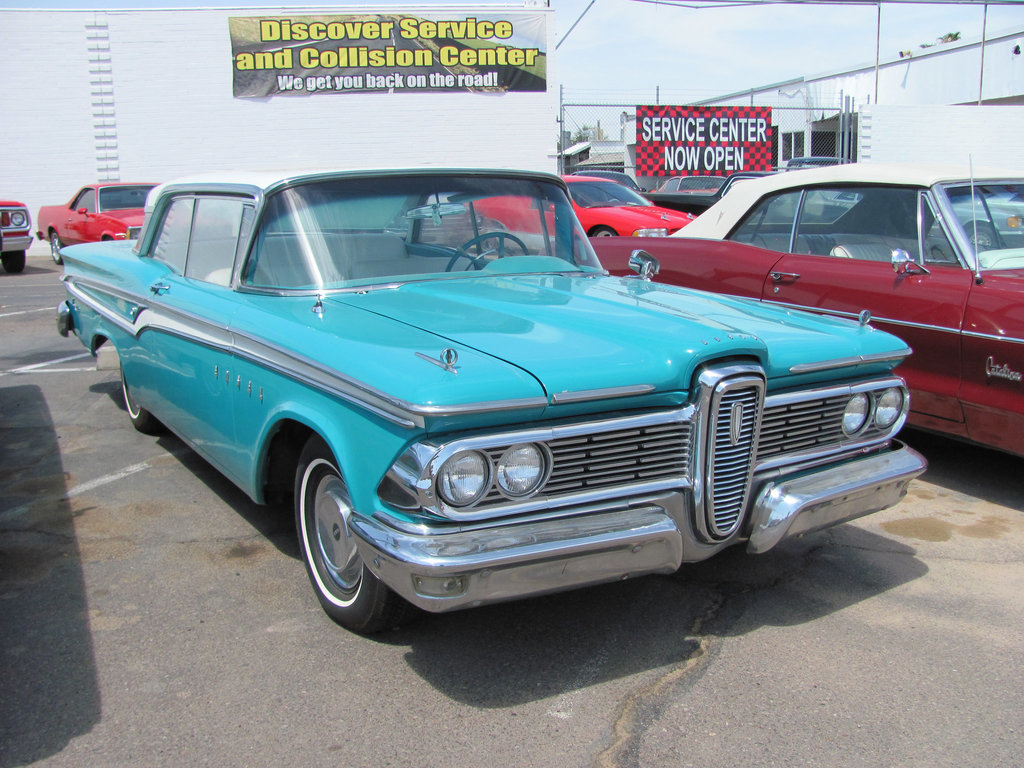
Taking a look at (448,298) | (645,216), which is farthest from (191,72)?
(448,298)

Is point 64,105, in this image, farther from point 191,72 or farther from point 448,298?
point 448,298

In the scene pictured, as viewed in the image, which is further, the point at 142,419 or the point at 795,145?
the point at 795,145

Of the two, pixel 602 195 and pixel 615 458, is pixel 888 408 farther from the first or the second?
pixel 602 195

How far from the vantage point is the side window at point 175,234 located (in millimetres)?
4516

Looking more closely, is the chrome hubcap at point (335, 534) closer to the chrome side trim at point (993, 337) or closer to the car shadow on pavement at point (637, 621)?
the car shadow on pavement at point (637, 621)

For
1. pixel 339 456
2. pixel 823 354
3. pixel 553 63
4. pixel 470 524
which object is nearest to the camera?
pixel 470 524

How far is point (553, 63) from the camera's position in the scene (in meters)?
20.6

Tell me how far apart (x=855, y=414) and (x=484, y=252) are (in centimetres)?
163

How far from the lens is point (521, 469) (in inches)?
99.4

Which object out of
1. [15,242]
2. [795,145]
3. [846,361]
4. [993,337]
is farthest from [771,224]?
[795,145]

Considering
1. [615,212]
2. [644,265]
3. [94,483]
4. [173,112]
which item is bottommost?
[94,483]

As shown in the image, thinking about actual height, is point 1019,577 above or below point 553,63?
below

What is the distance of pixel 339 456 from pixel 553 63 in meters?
19.4

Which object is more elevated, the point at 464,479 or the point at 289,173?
the point at 289,173
